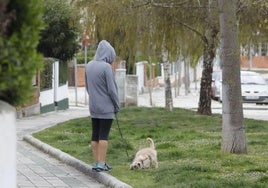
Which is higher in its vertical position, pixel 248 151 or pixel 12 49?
pixel 12 49

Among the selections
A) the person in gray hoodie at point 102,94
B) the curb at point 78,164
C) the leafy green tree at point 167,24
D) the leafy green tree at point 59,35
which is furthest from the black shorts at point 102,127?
the leafy green tree at point 59,35

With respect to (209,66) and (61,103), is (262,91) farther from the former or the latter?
(209,66)

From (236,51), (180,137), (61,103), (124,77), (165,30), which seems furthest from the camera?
(124,77)

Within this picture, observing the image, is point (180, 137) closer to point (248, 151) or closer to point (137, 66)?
point (248, 151)

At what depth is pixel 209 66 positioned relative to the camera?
854 inches

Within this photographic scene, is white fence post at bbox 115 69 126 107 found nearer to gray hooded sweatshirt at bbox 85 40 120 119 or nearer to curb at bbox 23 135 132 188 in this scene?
curb at bbox 23 135 132 188

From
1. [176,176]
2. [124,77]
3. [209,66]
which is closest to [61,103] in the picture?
[124,77]

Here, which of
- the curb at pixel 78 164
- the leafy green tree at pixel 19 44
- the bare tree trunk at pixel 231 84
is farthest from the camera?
the bare tree trunk at pixel 231 84

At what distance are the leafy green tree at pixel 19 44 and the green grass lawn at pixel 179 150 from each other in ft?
13.6

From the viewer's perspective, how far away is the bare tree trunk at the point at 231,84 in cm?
1219

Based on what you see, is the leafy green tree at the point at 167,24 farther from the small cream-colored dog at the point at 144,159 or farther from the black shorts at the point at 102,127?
the black shorts at the point at 102,127

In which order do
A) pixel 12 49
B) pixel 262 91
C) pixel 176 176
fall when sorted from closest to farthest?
pixel 12 49 → pixel 176 176 → pixel 262 91

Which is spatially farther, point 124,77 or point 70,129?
point 124,77

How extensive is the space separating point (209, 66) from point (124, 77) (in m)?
11.7
